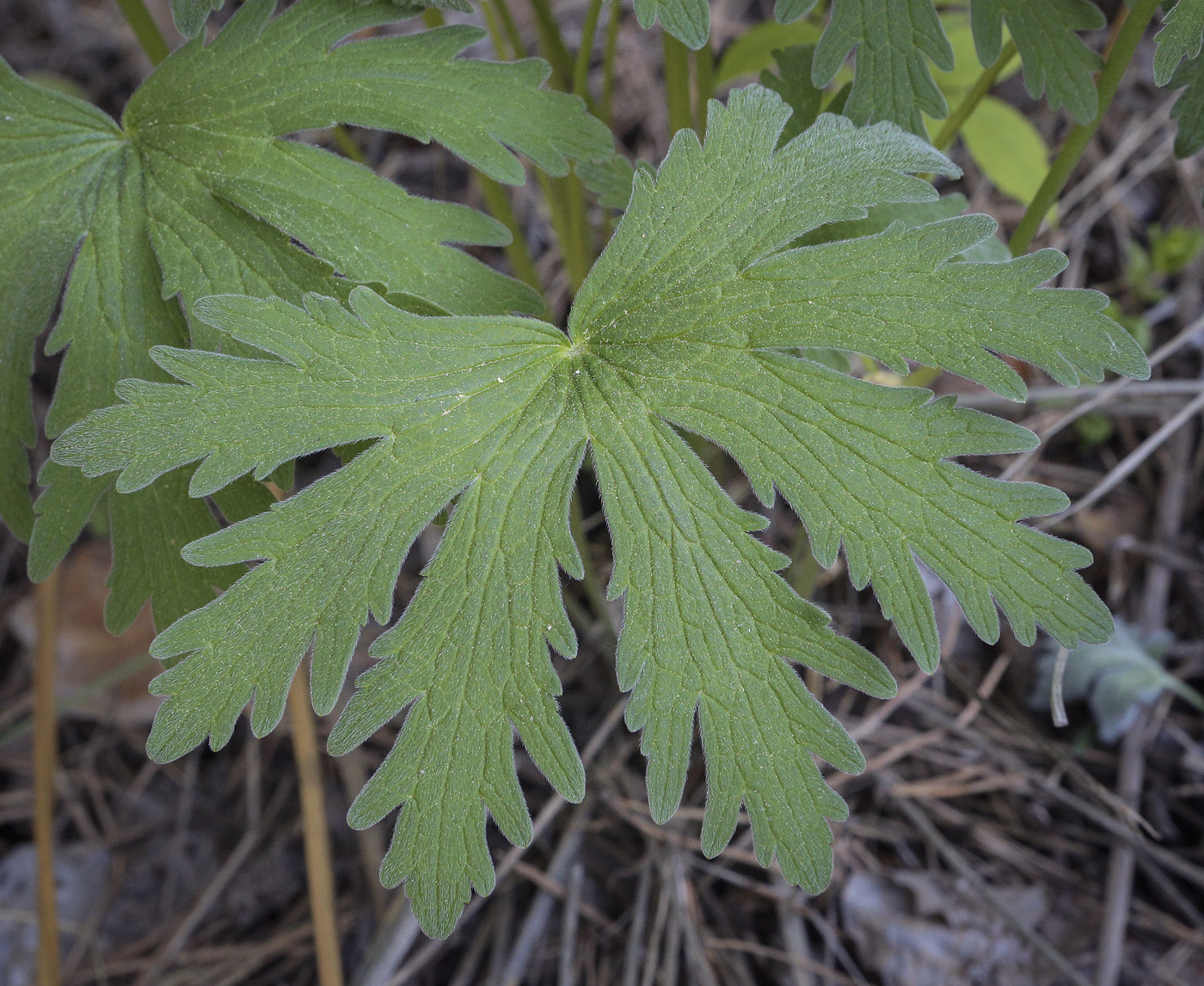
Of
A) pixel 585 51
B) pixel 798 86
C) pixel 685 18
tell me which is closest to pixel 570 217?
pixel 585 51

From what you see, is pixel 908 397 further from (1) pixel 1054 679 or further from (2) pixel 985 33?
(1) pixel 1054 679

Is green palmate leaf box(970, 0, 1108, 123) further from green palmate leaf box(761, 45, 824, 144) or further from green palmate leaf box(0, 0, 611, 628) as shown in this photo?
green palmate leaf box(0, 0, 611, 628)

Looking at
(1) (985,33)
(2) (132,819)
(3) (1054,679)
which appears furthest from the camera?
(2) (132,819)

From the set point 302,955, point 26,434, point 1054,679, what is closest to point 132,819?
point 302,955

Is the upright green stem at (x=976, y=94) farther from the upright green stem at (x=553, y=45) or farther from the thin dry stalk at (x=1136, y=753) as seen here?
the thin dry stalk at (x=1136, y=753)

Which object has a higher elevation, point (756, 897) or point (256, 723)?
point (256, 723)

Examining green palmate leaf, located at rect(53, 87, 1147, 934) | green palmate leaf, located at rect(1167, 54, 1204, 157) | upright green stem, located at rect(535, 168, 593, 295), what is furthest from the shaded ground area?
green palmate leaf, located at rect(53, 87, 1147, 934)

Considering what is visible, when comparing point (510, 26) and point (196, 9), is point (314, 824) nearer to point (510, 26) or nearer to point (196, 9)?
point (196, 9)
